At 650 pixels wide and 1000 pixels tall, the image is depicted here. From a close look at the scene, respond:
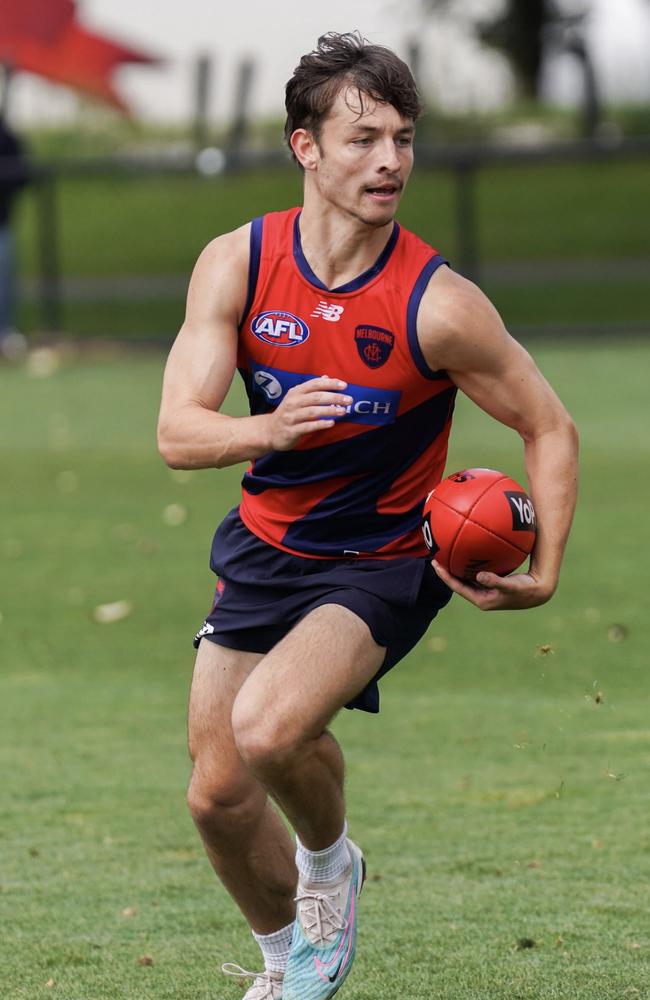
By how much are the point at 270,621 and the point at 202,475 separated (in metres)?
8.93

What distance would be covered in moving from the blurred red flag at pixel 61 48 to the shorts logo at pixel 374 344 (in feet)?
95.5

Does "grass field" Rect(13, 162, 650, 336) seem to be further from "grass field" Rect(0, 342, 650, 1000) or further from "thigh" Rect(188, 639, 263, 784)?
"thigh" Rect(188, 639, 263, 784)

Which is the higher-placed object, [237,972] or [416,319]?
[416,319]

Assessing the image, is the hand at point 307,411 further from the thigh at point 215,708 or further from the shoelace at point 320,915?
the shoelace at point 320,915

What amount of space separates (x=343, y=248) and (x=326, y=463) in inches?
21.9

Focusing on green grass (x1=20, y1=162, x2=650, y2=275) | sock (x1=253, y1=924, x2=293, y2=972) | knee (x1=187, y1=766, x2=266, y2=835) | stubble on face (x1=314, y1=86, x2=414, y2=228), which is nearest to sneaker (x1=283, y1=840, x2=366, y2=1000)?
sock (x1=253, y1=924, x2=293, y2=972)

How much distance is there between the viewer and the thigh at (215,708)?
15.6 ft

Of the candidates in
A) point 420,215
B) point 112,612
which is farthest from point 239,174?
point 112,612

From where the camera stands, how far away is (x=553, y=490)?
4.79 metres

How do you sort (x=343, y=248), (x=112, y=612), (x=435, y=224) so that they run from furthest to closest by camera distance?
(x=435, y=224), (x=112, y=612), (x=343, y=248)

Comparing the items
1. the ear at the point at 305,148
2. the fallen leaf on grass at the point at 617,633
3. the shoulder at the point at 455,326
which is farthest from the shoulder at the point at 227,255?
the fallen leaf on grass at the point at 617,633

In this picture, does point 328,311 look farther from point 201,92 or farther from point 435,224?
point 201,92

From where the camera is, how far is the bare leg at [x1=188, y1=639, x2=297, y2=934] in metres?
4.77

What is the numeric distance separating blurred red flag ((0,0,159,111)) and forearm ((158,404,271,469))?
29106mm
